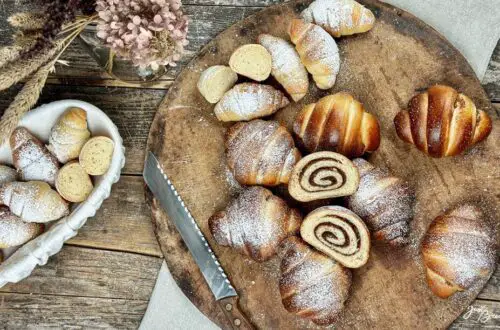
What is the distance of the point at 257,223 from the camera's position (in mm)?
1901

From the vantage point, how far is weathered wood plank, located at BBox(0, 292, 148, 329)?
2182 millimetres

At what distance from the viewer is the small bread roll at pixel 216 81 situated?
201 cm

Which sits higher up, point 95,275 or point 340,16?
point 340,16

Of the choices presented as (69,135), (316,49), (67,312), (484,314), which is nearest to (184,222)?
(69,135)

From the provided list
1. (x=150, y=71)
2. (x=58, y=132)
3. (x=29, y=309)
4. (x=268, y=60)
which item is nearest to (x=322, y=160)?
(x=268, y=60)

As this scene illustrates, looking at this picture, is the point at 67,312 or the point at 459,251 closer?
the point at 459,251

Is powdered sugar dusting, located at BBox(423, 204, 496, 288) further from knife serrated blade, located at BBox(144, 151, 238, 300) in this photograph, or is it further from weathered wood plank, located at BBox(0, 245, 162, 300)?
weathered wood plank, located at BBox(0, 245, 162, 300)

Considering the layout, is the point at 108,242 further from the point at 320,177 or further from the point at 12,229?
the point at 320,177

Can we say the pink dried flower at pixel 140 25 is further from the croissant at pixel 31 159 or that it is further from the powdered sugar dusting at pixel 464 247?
the powdered sugar dusting at pixel 464 247

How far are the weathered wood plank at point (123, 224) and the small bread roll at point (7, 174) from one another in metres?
0.31

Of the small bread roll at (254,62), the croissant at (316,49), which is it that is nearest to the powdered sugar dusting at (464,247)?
the croissant at (316,49)

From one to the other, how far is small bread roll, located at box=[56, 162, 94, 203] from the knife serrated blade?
8.3 inches

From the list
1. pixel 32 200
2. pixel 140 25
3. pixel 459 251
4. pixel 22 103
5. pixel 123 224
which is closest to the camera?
pixel 140 25

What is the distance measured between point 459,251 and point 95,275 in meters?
1.27
